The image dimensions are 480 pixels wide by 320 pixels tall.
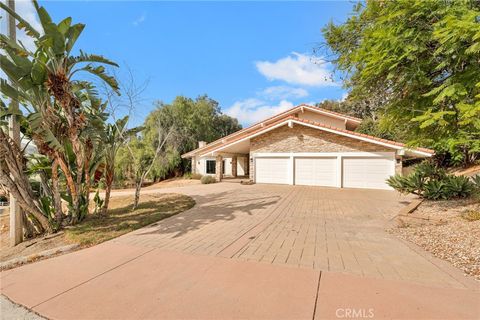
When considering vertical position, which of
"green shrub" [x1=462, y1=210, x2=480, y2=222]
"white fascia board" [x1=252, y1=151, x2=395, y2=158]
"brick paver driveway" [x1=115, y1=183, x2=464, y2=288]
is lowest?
"brick paver driveway" [x1=115, y1=183, x2=464, y2=288]

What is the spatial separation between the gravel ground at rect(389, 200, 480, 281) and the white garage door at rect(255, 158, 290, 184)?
9.53 m

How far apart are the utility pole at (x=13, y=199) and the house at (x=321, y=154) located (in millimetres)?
12727

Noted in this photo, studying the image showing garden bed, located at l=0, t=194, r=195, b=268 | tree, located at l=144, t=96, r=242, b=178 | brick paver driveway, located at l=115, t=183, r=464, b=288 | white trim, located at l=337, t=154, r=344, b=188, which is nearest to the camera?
brick paver driveway, located at l=115, t=183, r=464, b=288

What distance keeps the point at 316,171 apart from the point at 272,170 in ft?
10.4

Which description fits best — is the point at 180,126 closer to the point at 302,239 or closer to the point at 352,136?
the point at 352,136

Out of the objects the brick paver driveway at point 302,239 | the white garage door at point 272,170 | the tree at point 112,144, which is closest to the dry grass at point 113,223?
the brick paver driveway at point 302,239

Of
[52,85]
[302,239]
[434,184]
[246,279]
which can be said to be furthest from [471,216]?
[52,85]

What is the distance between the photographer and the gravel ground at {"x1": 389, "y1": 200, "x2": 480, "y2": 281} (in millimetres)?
4093

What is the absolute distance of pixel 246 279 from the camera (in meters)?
3.45

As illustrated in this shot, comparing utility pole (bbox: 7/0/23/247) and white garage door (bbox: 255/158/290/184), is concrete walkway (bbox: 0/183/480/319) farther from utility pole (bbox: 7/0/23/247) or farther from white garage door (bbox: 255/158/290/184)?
white garage door (bbox: 255/158/290/184)

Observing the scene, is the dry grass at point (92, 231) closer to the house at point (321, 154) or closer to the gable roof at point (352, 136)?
the house at point (321, 154)

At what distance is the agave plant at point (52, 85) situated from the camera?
16.7ft

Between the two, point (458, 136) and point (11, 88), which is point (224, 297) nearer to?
point (11, 88)

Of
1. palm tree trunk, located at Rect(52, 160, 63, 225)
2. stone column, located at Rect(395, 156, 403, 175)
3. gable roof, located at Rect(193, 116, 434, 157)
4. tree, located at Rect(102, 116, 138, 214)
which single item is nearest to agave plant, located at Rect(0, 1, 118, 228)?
palm tree trunk, located at Rect(52, 160, 63, 225)
